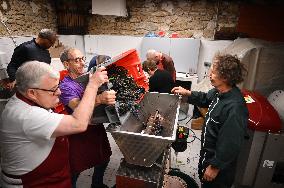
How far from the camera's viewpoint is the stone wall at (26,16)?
15.1ft

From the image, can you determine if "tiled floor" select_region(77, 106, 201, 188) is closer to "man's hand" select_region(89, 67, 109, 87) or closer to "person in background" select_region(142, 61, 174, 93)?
"person in background" select_region(142, 61, 174, 93)

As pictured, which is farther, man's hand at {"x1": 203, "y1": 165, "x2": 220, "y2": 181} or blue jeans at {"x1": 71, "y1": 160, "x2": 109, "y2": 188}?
blue jeans at {"x1": 71, "y1": 160, "x2": 109, "y2": 188}

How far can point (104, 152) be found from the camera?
255cm

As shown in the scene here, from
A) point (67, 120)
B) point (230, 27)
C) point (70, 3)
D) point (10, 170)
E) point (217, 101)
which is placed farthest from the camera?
point (70, 3)

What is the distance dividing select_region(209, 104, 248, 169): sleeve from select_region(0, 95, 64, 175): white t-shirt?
1.34 m

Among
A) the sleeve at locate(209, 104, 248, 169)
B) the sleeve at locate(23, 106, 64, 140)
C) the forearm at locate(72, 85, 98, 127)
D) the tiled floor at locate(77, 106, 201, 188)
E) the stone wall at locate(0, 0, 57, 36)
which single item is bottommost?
the tiled floor at locate(77, 106, 201, 188)

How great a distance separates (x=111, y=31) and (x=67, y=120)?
5.31 metres

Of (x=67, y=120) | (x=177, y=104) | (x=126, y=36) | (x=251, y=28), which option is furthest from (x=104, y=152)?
(x=126, y=36)

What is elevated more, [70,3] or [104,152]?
[70,3]

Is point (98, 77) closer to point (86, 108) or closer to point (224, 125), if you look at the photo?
point (86, 108)

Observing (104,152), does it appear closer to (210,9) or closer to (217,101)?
(217,101)

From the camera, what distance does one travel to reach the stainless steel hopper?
5.29 feet

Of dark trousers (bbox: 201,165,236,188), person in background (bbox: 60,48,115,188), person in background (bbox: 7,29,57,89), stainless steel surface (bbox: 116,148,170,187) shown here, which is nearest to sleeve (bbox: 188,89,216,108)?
dark trousers (bbox: 201,165,236,188)

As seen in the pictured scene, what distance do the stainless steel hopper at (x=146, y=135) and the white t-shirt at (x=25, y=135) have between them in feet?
1.48
